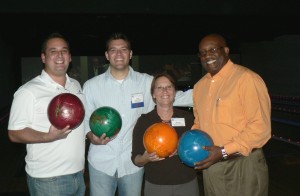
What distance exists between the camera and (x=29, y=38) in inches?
456

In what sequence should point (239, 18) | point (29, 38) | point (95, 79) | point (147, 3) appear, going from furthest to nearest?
point (29, 38) < point (239, 18) < point (147, 3) < point (95, 79)

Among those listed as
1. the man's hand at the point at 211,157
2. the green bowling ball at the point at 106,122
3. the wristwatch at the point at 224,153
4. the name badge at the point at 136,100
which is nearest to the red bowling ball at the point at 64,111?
the green bowling ball at the point at 106,122

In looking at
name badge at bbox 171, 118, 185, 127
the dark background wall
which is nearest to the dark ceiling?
the dark background wall

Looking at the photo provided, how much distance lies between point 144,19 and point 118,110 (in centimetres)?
728

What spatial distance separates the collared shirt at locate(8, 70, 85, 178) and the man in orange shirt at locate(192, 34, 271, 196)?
0.89 m

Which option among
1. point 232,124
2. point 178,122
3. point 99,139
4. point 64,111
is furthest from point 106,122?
point 232,124

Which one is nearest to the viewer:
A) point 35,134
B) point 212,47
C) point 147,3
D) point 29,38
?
point 35,134

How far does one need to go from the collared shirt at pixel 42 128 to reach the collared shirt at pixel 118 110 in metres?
0.23

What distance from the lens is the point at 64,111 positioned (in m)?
1.94

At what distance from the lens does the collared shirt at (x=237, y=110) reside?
1.93 m

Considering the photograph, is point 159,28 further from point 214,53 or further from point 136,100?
point 214,53

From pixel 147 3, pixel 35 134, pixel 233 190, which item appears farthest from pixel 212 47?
pixel 147 3

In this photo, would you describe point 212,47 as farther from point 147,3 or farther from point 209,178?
point 147,3

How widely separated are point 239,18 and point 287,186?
262 inches
